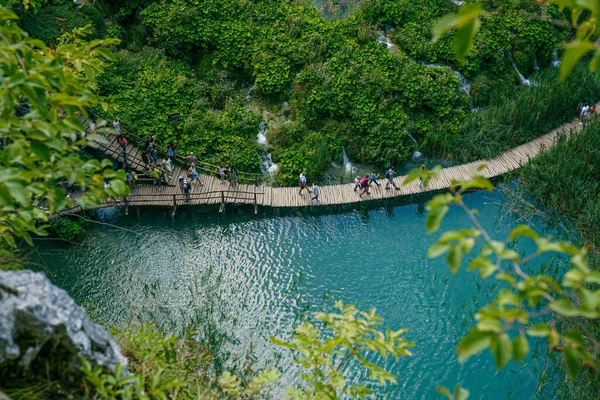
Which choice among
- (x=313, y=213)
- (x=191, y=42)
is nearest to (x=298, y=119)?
(x=313, y=213)

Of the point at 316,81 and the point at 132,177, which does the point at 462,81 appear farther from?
the point at 132,177

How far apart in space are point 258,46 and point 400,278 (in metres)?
13.0

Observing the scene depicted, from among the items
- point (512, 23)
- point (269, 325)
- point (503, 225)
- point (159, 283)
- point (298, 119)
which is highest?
point (512, 23)

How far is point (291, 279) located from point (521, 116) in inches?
521

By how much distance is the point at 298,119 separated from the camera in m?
23.1

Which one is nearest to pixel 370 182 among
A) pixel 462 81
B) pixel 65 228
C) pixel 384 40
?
pixel 462 81

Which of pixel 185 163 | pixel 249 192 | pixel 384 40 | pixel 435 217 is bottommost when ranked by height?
pixel 435 217

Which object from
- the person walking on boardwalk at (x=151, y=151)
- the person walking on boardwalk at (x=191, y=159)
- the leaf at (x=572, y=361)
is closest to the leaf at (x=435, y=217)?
the leaf at (x=572, y=361)

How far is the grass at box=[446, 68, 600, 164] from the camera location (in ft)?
75.4

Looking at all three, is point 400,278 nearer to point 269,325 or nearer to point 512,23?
point 269,325

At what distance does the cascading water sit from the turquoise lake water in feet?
8.35

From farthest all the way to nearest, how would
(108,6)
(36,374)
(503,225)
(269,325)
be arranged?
(108,6) → (503,225) → (269,325) → (36,374)

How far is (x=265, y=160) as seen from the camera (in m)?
22.6

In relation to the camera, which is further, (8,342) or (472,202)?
(472,202)
